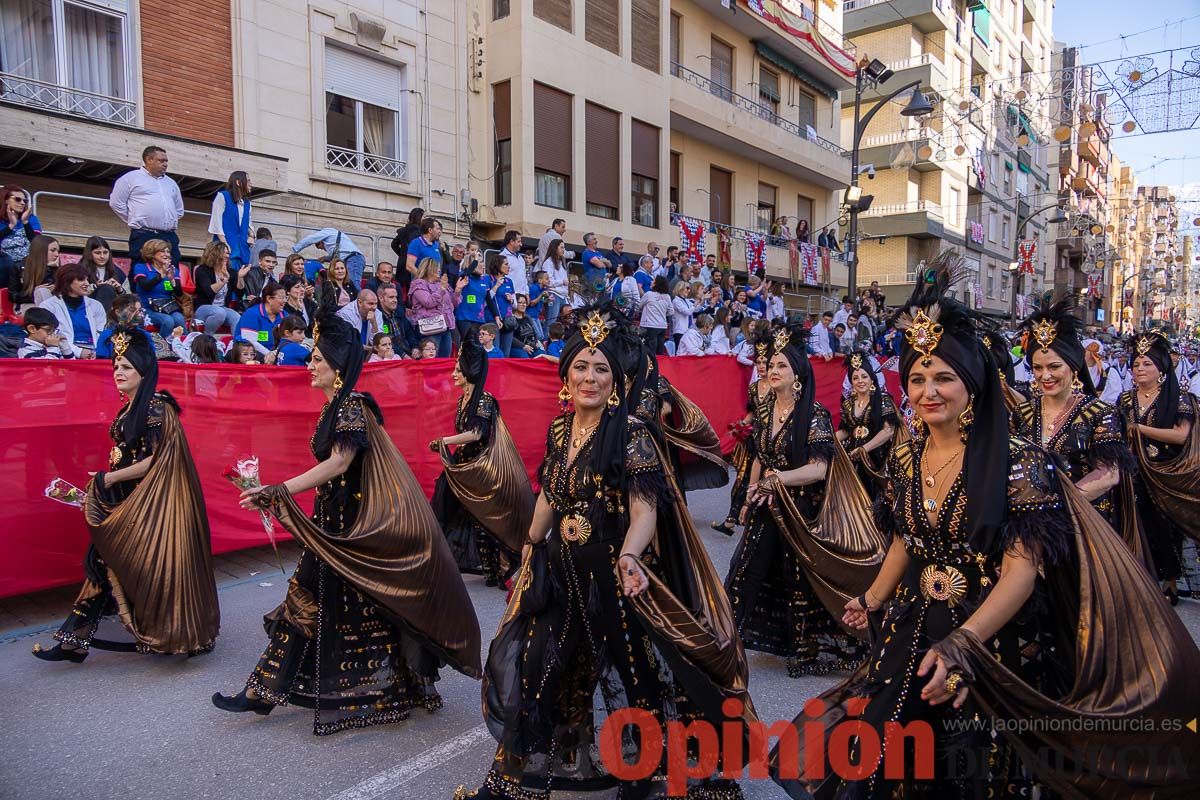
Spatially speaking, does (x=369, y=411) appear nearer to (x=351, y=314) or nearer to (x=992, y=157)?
(x=351, y=314)

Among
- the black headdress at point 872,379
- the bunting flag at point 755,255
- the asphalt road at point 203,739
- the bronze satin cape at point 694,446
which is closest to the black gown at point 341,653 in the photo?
the asphalt road at point 203,739

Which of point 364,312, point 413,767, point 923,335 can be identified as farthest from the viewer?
point 364,312

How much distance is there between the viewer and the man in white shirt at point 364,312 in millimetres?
9516

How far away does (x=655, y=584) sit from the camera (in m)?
3.25

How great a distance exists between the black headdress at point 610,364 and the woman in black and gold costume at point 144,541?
9.34 ft

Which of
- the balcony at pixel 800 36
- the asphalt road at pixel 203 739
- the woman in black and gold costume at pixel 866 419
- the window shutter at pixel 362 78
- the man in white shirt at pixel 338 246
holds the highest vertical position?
the balcony at pixel 800 36

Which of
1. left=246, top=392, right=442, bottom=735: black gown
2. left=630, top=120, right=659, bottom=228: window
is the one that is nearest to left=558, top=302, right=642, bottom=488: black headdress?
left=246, top=392, right=442, bottom=735: black gown

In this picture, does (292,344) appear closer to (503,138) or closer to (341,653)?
(341,653)

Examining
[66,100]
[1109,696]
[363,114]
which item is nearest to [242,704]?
[1109,696]

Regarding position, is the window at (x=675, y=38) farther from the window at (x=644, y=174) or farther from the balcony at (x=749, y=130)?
the window at (x=644, y=174)

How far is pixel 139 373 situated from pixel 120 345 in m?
0.19

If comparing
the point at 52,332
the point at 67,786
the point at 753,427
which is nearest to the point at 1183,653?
the point at 753,427

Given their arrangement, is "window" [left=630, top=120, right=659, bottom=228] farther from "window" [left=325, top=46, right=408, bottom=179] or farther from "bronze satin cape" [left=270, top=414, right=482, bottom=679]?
"bronze satin cape" [left=270, top=414, right=482, bottom=679]

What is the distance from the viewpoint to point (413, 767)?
12.2ft
